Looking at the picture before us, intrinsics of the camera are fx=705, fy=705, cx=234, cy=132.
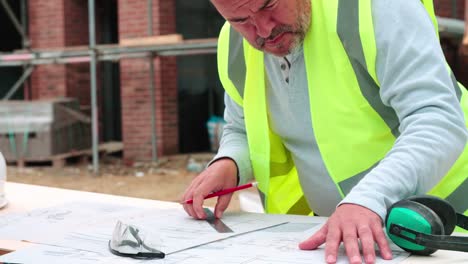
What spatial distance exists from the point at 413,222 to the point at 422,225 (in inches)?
0.7

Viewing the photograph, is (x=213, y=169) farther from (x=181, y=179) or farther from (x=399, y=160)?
(x=181, y=179)

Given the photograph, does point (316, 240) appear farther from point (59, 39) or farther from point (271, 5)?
point (59, 39)

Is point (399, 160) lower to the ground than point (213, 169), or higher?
higher

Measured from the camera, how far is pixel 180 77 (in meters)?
10.5

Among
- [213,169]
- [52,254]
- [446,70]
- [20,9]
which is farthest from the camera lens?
[20,9]

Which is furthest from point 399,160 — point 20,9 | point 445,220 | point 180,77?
point 20,9

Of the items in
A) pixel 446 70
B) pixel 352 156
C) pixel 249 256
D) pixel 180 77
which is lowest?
pixel 180 77

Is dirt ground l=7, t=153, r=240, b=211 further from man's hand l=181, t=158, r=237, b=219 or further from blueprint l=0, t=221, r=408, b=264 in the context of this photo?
blueprint l=0, t=221, r=408, b=264

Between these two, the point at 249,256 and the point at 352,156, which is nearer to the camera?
the point at 249,256

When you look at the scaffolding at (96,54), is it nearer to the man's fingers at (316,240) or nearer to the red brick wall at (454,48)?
the red brick wall at (454,48)

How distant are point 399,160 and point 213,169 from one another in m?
0.67

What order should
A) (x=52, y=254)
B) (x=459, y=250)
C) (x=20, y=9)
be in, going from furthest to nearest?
1. (x=20, y=9)
2. (x=52, y=254)
3. (x=459, y=250)

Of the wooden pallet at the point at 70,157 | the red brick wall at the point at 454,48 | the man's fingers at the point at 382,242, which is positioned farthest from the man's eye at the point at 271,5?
the wooden pallet at the point at 70,157

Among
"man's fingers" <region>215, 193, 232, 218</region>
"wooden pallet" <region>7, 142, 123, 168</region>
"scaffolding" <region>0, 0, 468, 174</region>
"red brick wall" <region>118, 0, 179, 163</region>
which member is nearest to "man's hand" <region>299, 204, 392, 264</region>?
"man's fingers" <region>215, 193, 232, 218</region>
